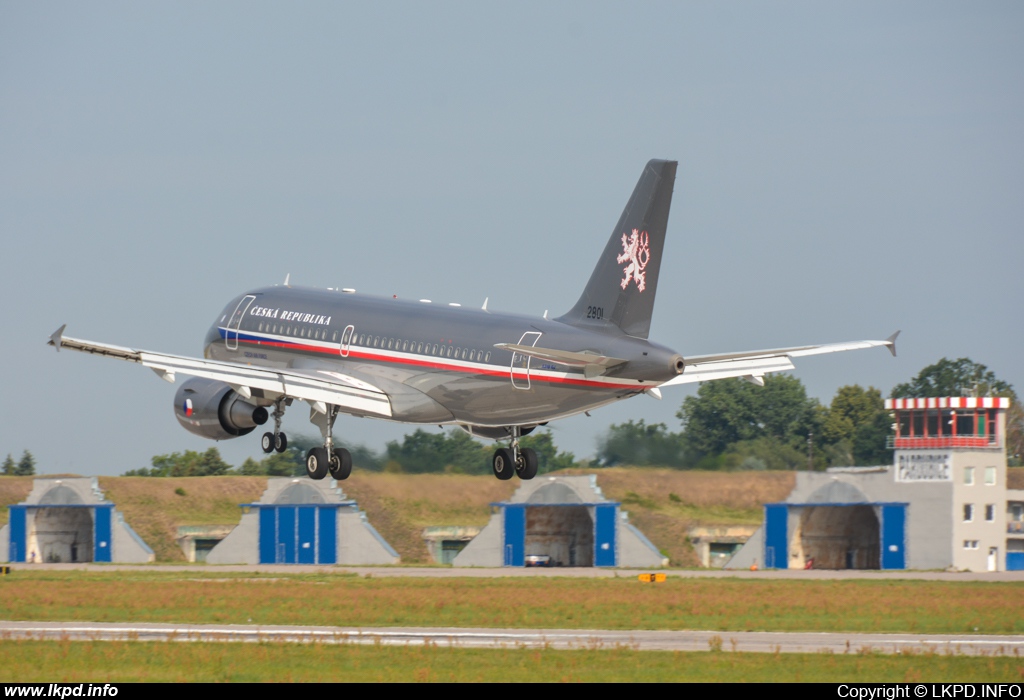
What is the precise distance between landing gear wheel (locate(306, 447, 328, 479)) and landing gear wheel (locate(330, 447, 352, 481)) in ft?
0.94

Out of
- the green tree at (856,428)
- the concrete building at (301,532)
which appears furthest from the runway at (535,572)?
the green tree at (856,428)

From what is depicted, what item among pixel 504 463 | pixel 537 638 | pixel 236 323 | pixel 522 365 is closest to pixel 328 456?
pixel 504 463

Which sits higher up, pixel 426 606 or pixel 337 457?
pixel 337 457

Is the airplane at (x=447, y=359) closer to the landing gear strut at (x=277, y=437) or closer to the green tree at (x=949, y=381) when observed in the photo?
the landing gear strut at (x=277, y=437)

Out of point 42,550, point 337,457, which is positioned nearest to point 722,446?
point 42,550

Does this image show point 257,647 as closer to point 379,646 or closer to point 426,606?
point 379,646

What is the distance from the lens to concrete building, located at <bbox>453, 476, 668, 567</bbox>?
107625 millimetres

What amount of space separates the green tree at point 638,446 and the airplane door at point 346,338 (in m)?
36.1

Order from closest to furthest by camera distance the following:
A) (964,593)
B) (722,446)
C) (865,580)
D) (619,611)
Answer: (619,611) < (964,593) < (865,580) < (722,446)

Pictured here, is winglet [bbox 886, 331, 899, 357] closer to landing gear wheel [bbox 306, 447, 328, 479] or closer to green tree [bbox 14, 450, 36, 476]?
landing gear wheel [bbox 306, 447, 328, 479]

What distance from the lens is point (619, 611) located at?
7006 cm

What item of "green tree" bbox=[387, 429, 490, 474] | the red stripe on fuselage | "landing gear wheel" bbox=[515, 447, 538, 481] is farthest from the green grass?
"green tree" bbox=[387, 429, 490, 474]

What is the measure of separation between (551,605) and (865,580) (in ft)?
93.6

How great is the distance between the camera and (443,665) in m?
46.4
